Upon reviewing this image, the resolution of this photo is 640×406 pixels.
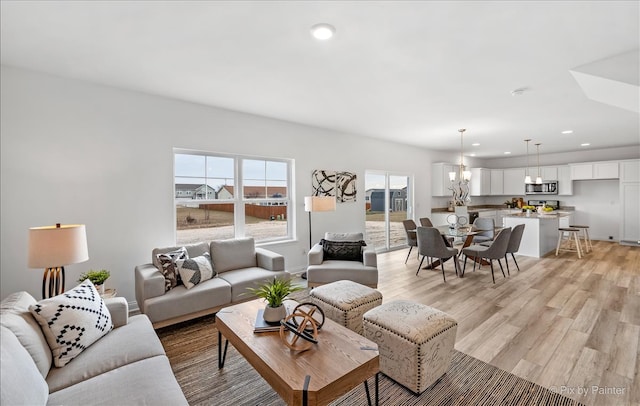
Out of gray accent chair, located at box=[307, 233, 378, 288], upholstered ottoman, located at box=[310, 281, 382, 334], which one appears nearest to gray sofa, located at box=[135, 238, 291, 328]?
gray accent chair, located at box=[307, 233, 378, 288]

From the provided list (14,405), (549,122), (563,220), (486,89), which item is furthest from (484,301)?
(563,220)

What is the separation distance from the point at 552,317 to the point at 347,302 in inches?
94.8

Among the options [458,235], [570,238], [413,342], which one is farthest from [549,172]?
[413,342]

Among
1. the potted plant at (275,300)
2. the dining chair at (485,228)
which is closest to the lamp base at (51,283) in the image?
the potted plant at (275,300)

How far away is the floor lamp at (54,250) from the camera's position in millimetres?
2186

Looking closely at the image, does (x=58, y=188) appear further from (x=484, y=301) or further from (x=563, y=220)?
(x=563, y=220)

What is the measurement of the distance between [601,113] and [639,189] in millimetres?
4447

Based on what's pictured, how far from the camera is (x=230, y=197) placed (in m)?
4.28

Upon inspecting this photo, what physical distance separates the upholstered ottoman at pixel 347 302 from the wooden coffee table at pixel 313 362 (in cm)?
45

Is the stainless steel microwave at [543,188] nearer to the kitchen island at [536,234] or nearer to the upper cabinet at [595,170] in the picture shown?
the upper cabinet at [595,170]

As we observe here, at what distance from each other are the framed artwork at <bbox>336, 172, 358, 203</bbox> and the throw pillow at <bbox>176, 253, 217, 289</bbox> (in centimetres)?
299

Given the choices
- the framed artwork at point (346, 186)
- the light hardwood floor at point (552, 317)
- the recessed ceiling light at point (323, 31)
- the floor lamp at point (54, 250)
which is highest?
the recessed ceiling light at point (323, 31)

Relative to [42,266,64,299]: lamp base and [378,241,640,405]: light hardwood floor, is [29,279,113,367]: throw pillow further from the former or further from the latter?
[378,241,640,405]: light hardwood floor

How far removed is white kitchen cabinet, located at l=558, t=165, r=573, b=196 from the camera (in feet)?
25.8
